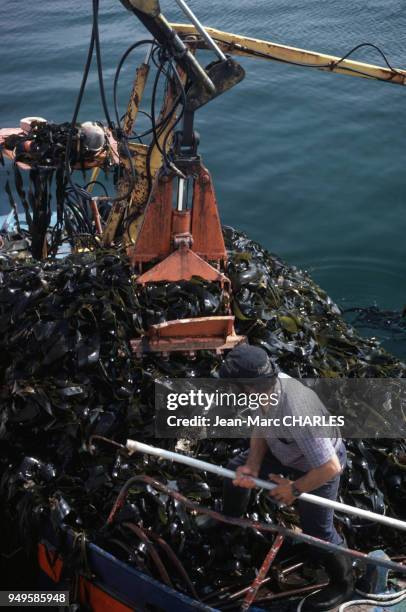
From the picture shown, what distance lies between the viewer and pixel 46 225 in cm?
730

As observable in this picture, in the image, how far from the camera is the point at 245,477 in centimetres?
387

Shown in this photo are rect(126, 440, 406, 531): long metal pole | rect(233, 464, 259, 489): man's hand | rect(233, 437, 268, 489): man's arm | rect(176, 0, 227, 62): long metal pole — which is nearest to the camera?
rect(126, 440, 406, 531): long metal pole

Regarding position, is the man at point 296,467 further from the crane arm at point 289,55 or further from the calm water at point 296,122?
the calm water at point 296,122

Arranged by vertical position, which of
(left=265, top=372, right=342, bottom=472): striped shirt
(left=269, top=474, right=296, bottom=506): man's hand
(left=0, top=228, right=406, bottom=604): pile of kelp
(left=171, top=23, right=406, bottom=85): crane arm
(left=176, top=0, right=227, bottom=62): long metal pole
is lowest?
(left=0, top=228, right=406, bottom=604): pile of kelp

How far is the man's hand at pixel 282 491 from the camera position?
3742mm

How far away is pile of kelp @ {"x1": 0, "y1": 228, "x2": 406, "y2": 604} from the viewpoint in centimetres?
477

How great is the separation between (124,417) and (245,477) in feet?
5.41

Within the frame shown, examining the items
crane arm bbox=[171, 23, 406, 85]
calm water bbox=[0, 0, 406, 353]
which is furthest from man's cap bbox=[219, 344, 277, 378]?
calm water bbox=[0, 0, 406, 353]

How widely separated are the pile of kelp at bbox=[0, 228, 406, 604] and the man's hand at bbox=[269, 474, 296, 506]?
3.82 ft

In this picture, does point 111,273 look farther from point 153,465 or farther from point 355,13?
point 355,13

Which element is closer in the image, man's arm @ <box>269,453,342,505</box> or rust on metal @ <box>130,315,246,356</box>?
man's arm @ <box>269,453,342,505</box>

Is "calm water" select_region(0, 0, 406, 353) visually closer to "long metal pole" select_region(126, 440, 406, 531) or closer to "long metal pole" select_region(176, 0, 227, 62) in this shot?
"long metal pole" select_region(176, 0, 227, 62)

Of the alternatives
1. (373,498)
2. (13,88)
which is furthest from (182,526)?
(13,88)

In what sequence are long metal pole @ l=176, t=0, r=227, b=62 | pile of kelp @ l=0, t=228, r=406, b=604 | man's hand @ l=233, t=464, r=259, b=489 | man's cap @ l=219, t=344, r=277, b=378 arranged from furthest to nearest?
long metal pole @ l=176, t=0, r=227, b=62 → pile of kelp @ l=0, t=228, r=406, b=604 → man's hand @ l=233, t=464, r=259, b=489 → man's cap @ l=219, t=344, r=277, b=378
